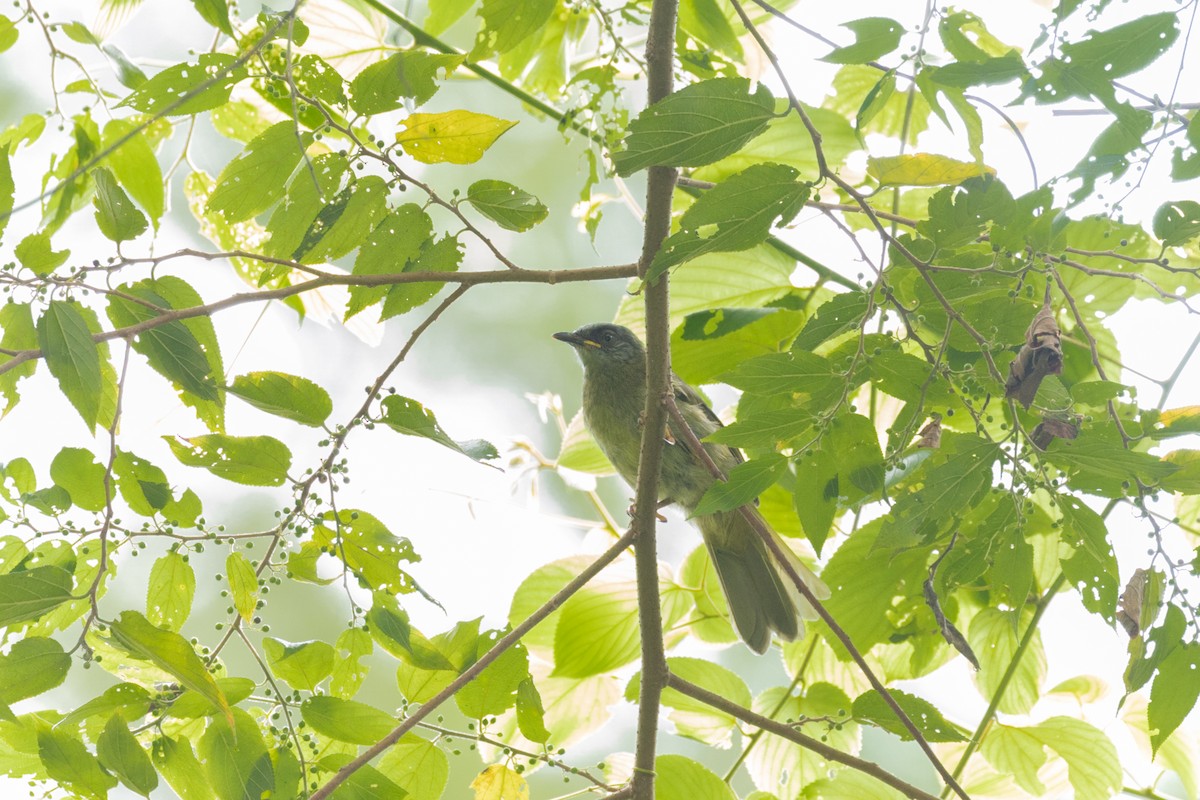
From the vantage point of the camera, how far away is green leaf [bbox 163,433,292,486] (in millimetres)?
1974

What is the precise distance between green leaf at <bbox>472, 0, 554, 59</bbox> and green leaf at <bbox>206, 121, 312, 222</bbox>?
16.5 inches

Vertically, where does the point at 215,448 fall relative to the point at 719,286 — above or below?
below

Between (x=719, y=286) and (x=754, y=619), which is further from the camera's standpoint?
(x=754, y=619)

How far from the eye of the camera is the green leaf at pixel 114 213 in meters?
1.86

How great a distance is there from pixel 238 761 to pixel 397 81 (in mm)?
1232

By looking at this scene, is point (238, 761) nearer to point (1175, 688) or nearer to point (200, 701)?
point (200, 701)

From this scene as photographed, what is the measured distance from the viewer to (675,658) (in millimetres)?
2822

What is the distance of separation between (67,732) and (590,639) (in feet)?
4.54

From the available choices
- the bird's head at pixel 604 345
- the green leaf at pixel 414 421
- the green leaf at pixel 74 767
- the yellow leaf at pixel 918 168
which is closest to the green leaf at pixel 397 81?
the green leaf at pixel 414 421

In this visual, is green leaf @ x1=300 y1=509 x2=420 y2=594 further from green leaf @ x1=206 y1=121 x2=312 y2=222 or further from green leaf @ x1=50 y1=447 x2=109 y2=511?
green leaf @ x1=206 y1=121 x2=312 y2=222

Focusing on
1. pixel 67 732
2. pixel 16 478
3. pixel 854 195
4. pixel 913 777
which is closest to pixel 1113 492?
pixel 854 195

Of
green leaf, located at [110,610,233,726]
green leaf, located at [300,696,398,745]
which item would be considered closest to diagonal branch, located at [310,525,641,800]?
green leaf, located at [300,696,398,745]

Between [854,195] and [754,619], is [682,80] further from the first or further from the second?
[754,619]

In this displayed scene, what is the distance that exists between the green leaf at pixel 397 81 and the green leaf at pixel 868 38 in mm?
670
